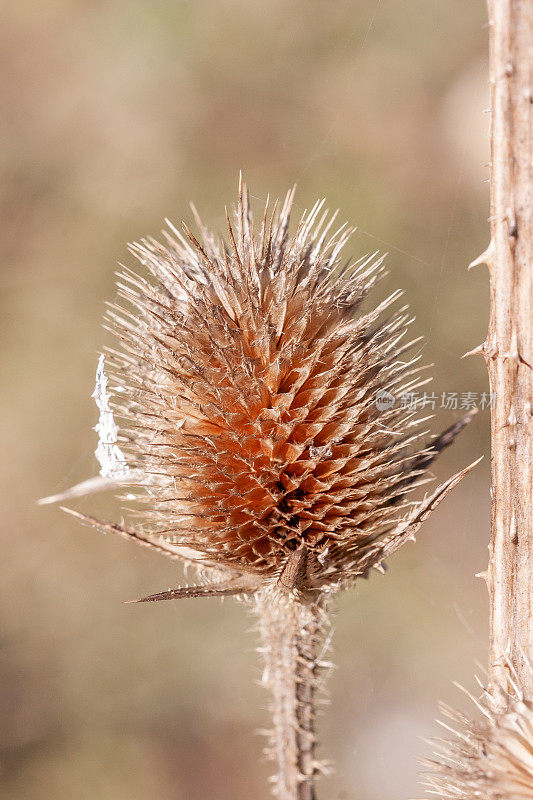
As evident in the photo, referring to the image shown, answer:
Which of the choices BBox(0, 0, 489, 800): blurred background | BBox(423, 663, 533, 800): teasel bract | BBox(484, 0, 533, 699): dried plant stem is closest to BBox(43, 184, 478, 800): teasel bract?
BBox(484, 0, 533, 699): dried plant stem

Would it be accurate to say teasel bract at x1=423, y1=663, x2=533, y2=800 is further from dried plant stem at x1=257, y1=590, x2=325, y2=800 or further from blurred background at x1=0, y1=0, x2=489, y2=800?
blurred background at x1=0, y1=0, x2=489, y2=800

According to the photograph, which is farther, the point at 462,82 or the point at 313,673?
the point at 462,82

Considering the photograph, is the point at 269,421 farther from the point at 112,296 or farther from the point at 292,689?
the point at 112,296

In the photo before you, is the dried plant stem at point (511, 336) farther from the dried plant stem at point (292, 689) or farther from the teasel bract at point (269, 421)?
the dried plant stem at point (292, 689)

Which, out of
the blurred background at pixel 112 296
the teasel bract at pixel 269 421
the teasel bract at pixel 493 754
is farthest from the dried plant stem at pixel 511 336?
the blurred background at pixel 112 296

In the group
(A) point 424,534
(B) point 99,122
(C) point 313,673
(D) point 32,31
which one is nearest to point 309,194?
(B) point 99,122

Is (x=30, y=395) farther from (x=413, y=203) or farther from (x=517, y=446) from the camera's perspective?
(x=517, y=446)

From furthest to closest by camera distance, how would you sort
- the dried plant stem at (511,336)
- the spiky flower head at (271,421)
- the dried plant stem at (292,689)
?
the dried plant stem at (292,689) < the spiky flower head at (271,421) < the dried plant stem at (511,336)
